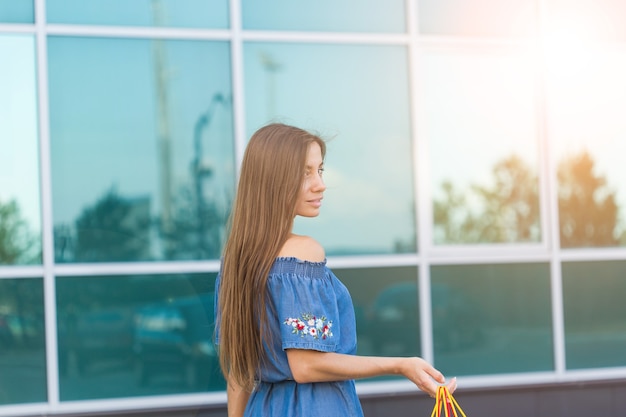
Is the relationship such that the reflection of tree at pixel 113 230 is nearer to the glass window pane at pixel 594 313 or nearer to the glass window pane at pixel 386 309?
the glass window pane at pixel 386 309

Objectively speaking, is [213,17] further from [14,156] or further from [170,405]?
[170,405]

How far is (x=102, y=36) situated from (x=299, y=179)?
3.03 metres

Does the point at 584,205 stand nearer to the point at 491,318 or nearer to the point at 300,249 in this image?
the point at 491,318

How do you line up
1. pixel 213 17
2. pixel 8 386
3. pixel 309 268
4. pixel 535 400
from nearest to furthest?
pixel 309 268 < pixel 8 386 < pixel 213 17 < pixel 535 400

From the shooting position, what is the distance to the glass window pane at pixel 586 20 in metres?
5.93

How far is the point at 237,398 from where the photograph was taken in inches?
110

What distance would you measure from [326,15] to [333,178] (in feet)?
3.07

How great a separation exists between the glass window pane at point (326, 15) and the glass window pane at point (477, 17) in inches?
6.9

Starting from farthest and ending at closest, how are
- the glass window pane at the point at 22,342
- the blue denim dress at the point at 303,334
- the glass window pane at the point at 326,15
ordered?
the glass window pane at the point at 326,15 < the glass window pane at the point at 22,342 < the blue denim dress at the point at 303,334

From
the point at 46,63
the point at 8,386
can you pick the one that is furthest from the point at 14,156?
the point at 8,386

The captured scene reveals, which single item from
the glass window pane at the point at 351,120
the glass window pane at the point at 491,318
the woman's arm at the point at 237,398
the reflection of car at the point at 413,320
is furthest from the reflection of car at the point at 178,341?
the woman's arm at the point at 237,398

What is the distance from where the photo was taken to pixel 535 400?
5.78m

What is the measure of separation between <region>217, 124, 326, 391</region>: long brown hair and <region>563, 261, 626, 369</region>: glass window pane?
372 cm

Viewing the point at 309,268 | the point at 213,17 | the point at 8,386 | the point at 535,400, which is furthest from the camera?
the point at 535,400
